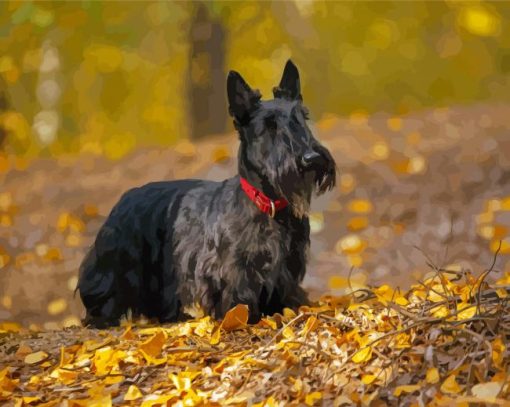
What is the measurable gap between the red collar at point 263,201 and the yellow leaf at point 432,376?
6.15ft

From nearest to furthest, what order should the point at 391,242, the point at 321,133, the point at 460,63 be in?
the point at 391,242
the point at 321,133
the point at 460,63

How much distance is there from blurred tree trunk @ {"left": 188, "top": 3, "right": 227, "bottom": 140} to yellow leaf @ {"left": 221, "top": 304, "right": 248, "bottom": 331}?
27.9 ft

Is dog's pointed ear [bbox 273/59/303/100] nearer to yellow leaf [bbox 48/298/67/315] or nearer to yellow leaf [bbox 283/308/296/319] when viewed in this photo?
yellow leaf [bbox 283/308/296/319]

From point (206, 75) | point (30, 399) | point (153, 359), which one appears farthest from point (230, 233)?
point (206, 75)

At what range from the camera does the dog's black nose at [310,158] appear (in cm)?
472

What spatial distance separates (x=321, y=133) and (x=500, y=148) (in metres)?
2.53

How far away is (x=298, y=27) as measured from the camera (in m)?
15.9

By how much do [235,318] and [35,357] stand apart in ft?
3.90

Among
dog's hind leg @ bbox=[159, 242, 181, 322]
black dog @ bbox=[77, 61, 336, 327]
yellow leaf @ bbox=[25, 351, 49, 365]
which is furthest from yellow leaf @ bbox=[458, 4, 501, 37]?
yellow leaf @ bbox=[25, 351, 49, 365]

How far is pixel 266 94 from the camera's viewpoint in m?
16.9

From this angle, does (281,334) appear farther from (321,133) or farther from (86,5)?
(86,5)

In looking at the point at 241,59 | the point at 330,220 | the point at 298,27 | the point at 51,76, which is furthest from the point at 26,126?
the point at 330,220

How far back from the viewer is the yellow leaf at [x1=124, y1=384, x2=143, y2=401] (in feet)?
12.9

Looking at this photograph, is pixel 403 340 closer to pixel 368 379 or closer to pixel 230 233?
pixel 368 379
